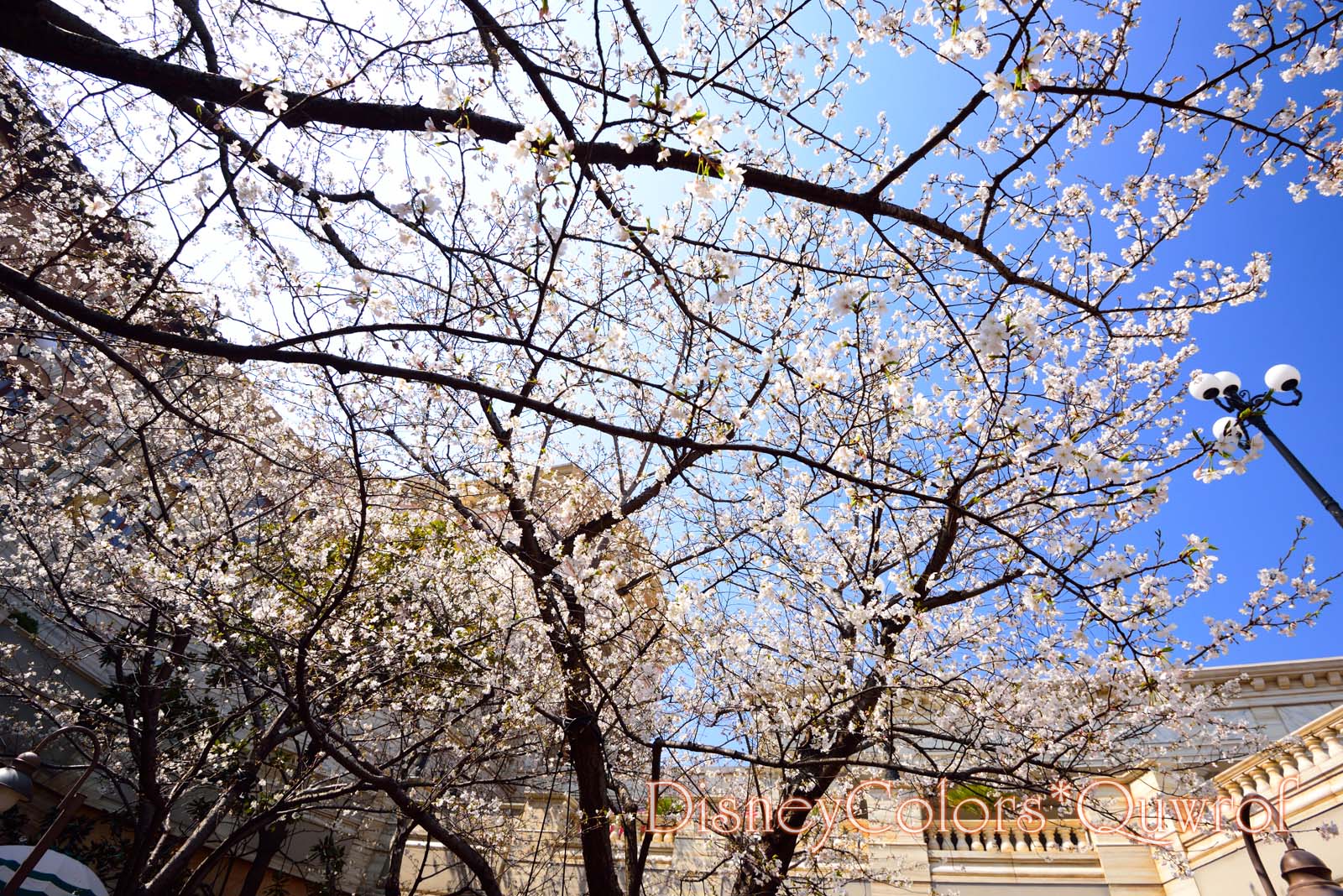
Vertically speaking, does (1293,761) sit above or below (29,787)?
above

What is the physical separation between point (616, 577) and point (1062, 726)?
4.50 m

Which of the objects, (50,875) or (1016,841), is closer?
(50,875)

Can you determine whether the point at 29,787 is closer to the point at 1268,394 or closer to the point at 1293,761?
the point at 1268,394

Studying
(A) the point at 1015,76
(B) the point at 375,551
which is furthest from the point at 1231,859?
(B) the point at 375,551

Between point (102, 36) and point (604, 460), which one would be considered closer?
point (102, 36)

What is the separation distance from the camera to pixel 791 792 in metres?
5.64

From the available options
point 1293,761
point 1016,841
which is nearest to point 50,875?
point 1016,841

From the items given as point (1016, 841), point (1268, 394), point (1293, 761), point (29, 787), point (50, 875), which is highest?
point (1268, 394)

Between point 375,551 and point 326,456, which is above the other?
point 326,456

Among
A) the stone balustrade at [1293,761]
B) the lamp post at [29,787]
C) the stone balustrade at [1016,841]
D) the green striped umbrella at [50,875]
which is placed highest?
the stone balustrade at [1293,761]

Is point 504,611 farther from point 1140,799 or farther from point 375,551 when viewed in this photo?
point 1140,799

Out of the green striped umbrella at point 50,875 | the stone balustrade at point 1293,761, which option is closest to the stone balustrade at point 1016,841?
the stone balustrade at point 1293,761

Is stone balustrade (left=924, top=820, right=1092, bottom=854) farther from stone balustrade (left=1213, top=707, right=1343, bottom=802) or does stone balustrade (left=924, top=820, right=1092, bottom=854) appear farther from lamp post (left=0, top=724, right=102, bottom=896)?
lamp post (left=0, top=724, right=102, bottom=896)

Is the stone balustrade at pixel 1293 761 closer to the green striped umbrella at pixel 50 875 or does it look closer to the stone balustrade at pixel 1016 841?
the stone balustrade at pixel 1016 841
